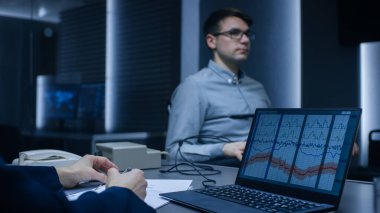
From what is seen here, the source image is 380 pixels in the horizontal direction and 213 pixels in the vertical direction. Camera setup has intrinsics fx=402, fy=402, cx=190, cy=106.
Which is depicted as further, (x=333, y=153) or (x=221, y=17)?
(x=221, y=17)

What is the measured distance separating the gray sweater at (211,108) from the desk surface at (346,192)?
1.73 feet

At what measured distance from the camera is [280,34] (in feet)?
9.20

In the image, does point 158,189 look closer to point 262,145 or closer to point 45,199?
point 262,145

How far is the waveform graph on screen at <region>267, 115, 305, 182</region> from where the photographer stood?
3.03 ft

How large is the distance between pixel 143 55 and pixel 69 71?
873 millimetres

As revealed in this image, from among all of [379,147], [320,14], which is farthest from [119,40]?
[379,147]

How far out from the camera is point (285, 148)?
95 cm

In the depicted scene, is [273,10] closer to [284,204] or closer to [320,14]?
[320,14]

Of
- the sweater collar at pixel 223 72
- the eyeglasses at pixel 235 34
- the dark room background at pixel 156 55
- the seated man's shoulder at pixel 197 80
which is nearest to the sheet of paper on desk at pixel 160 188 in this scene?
the seated man's shoulder at pixel 197 80

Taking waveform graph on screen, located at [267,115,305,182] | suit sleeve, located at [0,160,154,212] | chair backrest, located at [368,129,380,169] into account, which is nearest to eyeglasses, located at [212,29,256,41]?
chair backrest, located at [368,129,380,169]

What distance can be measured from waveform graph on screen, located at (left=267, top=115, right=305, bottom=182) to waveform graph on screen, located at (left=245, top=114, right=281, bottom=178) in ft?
0.07

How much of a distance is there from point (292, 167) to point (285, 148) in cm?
5

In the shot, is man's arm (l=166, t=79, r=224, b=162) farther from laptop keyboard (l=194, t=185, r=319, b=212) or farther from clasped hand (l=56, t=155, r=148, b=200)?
laptop keyboard (l=194, t=185, r=319, b=212)

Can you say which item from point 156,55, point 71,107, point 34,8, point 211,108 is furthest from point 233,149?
point 34,8
